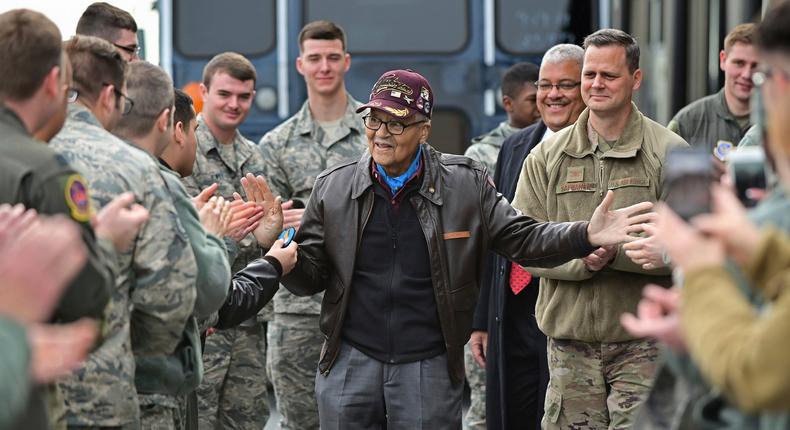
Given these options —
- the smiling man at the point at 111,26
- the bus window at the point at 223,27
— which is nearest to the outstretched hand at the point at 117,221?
the smiling man at the point at 111,26

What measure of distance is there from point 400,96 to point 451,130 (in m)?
5.95

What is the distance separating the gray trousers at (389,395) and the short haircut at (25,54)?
2105 millimetres

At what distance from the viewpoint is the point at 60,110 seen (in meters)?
3.79

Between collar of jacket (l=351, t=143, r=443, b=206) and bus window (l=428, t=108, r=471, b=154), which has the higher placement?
collar of jacket (l=351, t=143, r=443, b=206)

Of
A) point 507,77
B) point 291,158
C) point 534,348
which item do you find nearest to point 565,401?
point 534,348

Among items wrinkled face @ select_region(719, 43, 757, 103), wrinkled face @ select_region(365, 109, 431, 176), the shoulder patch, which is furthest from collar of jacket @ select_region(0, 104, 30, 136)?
wrinkled face @ select_region(719, 43, 757, 103)

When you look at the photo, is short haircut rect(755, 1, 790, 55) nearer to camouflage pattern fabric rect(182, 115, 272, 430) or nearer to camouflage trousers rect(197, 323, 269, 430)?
camouflage pattern fabric rect(182, 115, 272, 430)

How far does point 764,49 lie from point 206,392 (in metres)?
4.73

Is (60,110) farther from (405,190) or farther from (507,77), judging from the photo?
(507,77)

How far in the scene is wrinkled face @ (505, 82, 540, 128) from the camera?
8633 millimetres

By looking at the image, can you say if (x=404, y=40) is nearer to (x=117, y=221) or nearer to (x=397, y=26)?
(x=397, y=26)

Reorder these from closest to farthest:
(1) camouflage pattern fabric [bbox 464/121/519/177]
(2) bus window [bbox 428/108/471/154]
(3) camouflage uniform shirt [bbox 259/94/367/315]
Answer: (3) camouflage uniform shirt [bbox 259/94/367/315] → (1) camouflage pattern fabric [bbox 464/121/519/177] → (2) bus window [bbox 428/108/471/154]

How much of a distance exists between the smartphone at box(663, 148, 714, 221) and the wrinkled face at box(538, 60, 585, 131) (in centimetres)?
424

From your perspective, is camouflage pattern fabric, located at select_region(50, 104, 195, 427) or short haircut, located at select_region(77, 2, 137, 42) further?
short haircut, located at select_region(77, 2, 137, 42)
